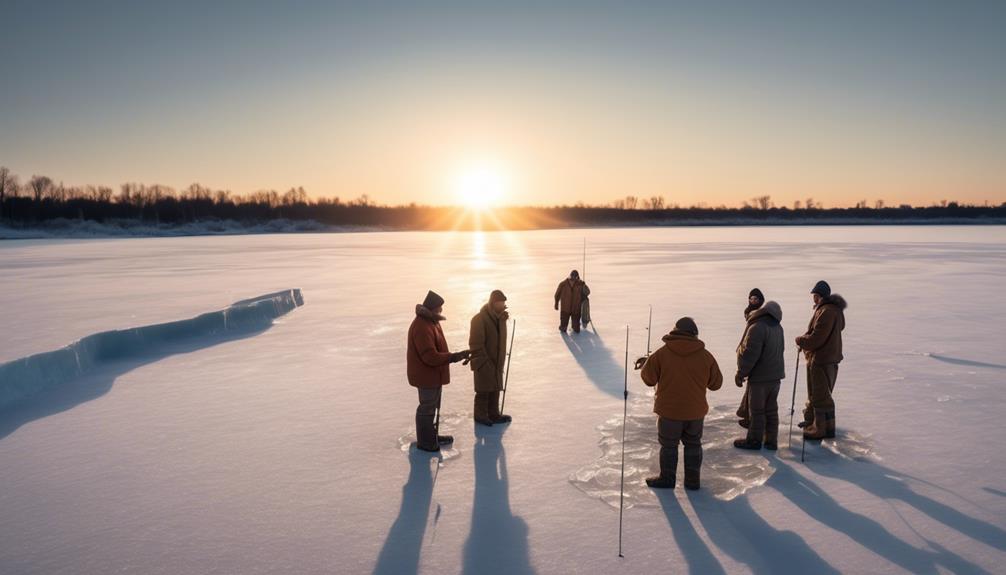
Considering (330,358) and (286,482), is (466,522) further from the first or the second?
(330,358)

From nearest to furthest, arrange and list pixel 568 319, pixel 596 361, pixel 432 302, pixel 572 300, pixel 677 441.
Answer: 1. pixel 677 441
2. pixel 432 302
3. pixel 596 361
4. pixel 572 300
5. pixel 568 319

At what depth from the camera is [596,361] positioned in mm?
9836

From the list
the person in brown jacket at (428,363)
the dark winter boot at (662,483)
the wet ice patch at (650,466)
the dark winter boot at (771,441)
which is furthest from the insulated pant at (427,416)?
the dark winter boot at (771,441)

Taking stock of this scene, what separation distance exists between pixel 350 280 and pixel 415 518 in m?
19.2

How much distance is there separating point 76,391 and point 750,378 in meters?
9.05

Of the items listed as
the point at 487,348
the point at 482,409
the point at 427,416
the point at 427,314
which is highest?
the point at 427,314

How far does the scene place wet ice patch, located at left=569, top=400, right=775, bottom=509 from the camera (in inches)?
197

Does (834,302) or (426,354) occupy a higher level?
(834,302)

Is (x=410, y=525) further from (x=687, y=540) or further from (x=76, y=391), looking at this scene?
(x=76, y=391)

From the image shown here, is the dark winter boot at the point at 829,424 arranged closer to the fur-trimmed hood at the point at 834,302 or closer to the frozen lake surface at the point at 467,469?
the frozen lake surface at the point at 467,469

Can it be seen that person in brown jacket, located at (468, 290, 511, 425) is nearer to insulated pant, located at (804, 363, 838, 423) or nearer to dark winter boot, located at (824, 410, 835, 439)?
insulated pant, located at (804, 363, 838, 423)

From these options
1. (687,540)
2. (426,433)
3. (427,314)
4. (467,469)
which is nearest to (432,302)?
(427,314)

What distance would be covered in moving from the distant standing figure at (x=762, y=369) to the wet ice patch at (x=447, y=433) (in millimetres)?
3006

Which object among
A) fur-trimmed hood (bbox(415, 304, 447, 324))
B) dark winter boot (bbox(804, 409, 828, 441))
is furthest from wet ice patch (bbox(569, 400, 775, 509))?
fur-trimmed hood (bbox(415, 304, 447, 324))
